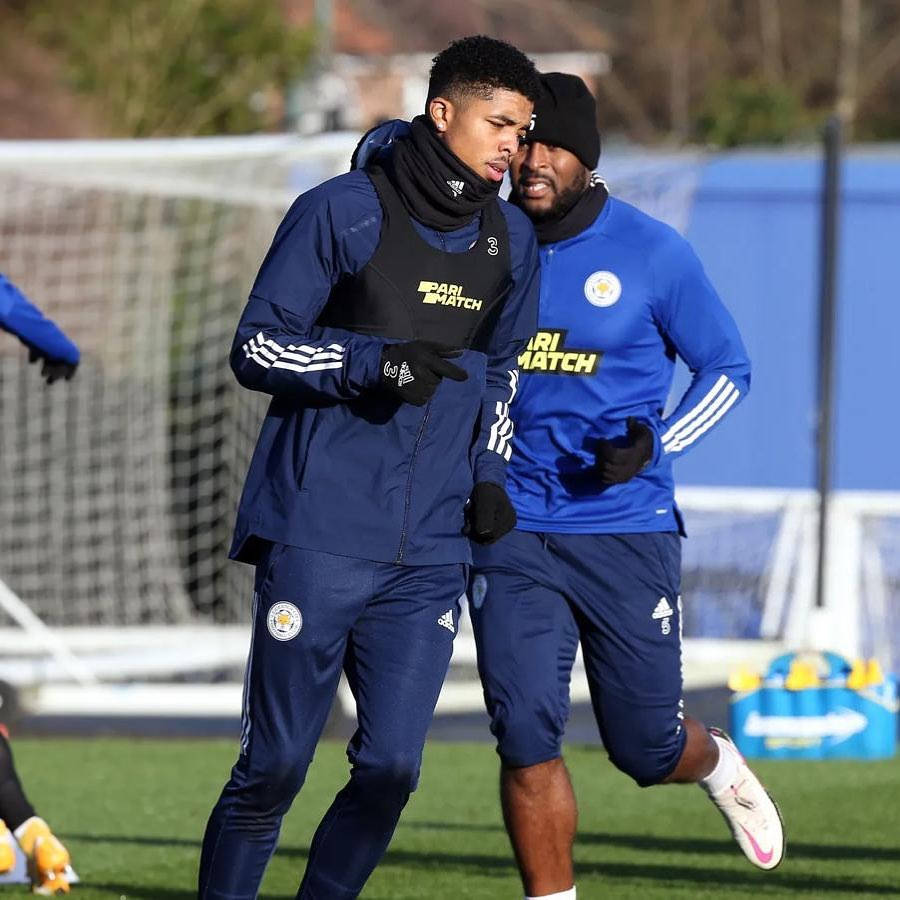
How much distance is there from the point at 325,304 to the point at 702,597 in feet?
27.7

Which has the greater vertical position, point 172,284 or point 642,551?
point 172,284

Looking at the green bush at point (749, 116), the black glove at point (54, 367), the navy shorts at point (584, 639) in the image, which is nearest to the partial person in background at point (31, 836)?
the black glove at point (54, 367)

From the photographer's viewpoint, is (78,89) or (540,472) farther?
(78,89)

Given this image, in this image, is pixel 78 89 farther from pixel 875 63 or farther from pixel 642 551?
pixel 875 63

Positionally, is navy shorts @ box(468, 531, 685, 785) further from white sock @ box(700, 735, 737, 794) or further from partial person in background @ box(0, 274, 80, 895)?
partial person in background @ box(0, 274, 80, 895)

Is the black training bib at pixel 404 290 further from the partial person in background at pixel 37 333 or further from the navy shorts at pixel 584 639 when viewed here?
the partial person in background at pixel 37 333

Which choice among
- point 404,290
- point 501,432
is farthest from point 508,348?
point 404,290

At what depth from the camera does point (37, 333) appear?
700cm

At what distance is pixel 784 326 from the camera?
57.0 feet

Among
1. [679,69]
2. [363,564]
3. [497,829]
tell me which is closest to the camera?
[363,564]

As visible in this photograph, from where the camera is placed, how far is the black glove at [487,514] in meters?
5.45

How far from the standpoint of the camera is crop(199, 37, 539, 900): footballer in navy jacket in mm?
5293

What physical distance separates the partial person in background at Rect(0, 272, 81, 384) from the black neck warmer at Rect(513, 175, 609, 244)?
5.09 feet

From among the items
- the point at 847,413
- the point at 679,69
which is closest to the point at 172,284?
the point at 847,413
